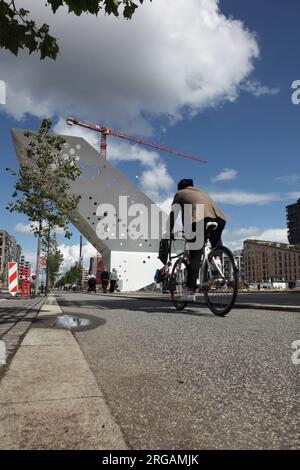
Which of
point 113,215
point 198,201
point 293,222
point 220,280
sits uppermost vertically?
point 293,222

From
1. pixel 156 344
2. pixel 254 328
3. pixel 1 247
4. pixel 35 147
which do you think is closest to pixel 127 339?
pixel 156 344

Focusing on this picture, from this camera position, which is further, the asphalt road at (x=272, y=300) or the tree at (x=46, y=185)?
the tree at (x=46, y=185)

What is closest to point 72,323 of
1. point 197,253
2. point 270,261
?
point 197,253

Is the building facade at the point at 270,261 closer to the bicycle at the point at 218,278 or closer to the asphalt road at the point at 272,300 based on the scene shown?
the asphalt road at the point at 272,300

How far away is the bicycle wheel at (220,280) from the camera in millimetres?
5145

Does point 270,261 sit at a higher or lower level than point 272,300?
higher

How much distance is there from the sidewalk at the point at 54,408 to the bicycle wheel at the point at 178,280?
4.17 meters

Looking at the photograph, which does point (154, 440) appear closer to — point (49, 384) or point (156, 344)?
point (49, 384)

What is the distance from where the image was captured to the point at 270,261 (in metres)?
160

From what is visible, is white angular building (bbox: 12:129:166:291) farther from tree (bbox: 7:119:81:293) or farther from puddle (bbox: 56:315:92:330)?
puddle (bbox: 56:315:92:330)

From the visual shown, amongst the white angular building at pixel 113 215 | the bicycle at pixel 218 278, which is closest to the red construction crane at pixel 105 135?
the white angular building at pixel 113 215

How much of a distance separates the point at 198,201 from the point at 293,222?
196 m

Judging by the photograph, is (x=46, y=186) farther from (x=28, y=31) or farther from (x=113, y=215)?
(x=113, y=215)

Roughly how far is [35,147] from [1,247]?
533ft
